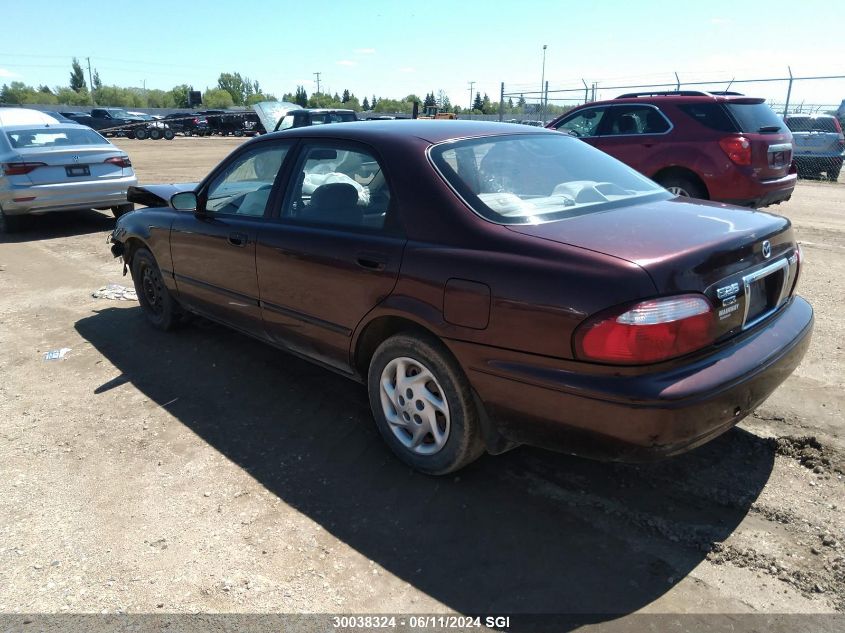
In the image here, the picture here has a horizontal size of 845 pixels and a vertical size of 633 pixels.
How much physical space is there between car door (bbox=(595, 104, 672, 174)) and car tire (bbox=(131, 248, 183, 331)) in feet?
19.4

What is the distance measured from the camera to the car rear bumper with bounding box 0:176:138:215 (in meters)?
8.93

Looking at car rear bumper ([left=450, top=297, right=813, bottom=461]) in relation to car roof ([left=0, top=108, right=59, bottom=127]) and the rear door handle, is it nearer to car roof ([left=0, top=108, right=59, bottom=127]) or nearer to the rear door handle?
the rear door handle

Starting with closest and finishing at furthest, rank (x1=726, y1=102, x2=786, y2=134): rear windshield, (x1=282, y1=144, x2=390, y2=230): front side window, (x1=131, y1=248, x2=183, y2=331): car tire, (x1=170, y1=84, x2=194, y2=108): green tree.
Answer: (x1=282, y1=144, x2=390, y2=230): front side window → (x1=131, y1=248, x2=183, y2=331): car tire → (x1=726, y1=102, x2=786, y2=134): rear windshield → (x1=170, y1=84, x2=194, y2=108): green tree

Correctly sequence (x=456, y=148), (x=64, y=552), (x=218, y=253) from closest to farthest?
(x=64, y=552) → (x=456, y=148) → (x=218, y=253)

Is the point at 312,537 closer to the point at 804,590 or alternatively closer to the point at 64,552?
the point at 64,552

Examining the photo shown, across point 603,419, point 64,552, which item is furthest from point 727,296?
point 64,552

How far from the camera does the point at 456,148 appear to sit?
126 inches

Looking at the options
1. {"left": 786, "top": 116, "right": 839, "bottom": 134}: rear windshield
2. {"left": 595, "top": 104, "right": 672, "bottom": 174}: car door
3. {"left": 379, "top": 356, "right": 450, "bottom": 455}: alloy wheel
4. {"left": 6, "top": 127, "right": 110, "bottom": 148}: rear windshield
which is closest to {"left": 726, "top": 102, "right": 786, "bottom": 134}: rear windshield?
{"left": 595, "top": 104, "right": 672, "bottom": 174}: car door

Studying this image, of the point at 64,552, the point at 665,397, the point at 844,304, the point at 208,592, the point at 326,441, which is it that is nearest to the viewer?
the point at 665,397

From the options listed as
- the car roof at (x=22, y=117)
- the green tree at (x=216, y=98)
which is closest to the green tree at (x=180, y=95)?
the green tree at (x=216, y=98)

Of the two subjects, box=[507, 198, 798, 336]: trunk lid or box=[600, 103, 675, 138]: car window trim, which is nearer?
box=[507, 198, 798, 336]: trunk lid

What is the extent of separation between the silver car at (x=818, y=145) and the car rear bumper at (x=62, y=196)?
14931mm

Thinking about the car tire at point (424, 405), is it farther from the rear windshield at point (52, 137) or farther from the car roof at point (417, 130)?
the rear windshield at point (52, 137)

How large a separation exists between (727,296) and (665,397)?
0.55m
